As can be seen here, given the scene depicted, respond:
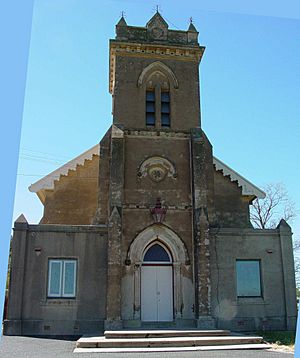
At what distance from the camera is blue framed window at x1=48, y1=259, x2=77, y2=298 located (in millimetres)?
16578

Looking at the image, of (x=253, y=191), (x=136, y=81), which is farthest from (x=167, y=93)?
(x=253, y=191)

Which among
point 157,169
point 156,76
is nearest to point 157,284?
point 157,169

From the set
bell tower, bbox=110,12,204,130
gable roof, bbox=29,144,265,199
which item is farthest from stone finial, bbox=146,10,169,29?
gable roof, bbox=29,144,265,199

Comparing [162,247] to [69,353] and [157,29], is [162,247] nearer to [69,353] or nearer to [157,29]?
[69,353]

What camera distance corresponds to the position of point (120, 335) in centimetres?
1413

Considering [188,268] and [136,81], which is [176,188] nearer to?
[188,268]

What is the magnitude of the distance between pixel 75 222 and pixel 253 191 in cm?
901

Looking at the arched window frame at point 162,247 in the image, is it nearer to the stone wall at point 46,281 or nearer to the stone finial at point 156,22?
the stone wall at point 46,281

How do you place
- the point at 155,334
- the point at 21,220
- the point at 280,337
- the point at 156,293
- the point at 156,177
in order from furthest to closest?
the point at 156,177, the point at 156,293, the point at 21,220, the point at 280,337, the point at 155,334

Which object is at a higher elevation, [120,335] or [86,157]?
[86,157]

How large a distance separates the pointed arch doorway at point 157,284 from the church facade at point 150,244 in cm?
4

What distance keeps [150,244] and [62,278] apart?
3799 mm

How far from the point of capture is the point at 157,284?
17375mm

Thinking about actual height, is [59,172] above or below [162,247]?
above
